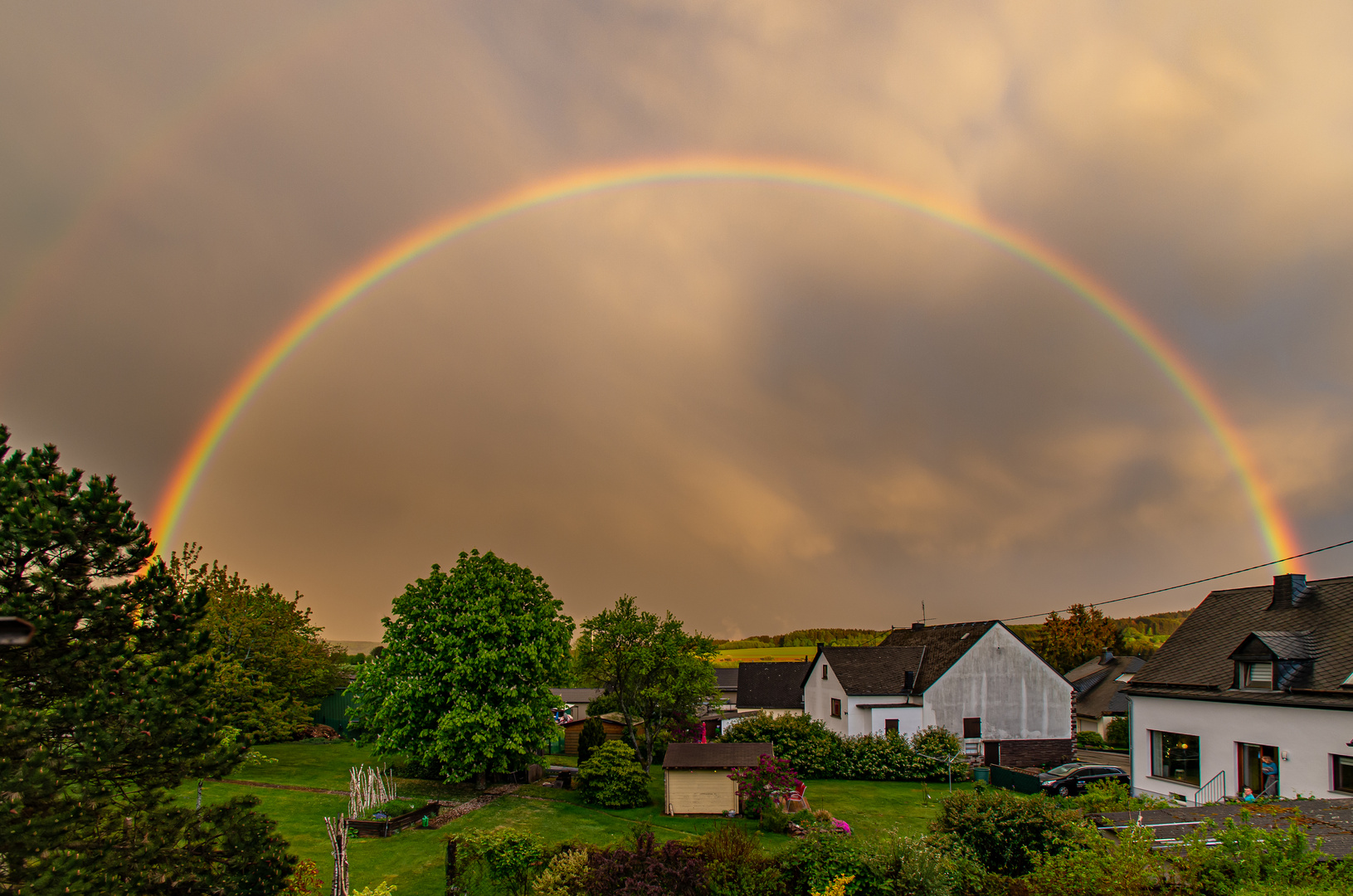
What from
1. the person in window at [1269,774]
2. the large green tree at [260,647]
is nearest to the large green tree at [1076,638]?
the person in window at [1269,774]

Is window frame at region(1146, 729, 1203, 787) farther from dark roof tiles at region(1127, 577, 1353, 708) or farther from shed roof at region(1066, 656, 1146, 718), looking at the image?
shed roof at region(1066, 656, 1146, 718)

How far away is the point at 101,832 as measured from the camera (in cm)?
1370

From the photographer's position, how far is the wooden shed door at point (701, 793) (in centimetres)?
3344

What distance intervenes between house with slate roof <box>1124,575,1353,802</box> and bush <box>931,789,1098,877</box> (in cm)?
1175

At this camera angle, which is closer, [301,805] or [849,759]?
[301,805]

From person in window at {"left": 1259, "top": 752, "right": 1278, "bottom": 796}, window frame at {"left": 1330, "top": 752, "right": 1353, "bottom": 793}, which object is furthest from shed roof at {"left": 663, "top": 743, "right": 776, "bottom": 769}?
window frame at {"left": 1330, "top": 752, "right": 1353, "bottom": 793}

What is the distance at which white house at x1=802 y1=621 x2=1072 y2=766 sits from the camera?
4797cm

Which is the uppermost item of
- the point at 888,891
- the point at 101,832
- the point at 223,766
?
the point at 223,766

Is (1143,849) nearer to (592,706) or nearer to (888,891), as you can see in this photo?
(888,891)

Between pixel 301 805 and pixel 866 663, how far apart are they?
35.1 metres

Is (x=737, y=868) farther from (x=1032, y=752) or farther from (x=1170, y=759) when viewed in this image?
(x=1032, y=752)

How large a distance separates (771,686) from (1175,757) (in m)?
38.3

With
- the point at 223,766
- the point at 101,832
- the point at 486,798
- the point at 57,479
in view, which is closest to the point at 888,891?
the point at 223,766

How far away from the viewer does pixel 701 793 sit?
3362cm
